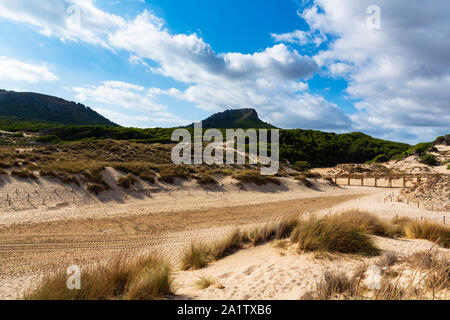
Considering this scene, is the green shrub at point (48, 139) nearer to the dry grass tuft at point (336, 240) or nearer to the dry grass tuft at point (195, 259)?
the dry grass tuft at point (195, 259)

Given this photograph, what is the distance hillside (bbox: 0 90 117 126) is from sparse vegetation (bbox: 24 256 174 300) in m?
114

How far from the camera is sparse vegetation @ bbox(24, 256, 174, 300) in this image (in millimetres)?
3461

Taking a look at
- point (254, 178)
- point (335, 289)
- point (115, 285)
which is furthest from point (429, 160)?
point (115, 285)

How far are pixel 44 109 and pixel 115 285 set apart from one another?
138092 millimetres

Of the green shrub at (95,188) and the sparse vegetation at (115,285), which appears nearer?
the sparse vegetation at (115,285)

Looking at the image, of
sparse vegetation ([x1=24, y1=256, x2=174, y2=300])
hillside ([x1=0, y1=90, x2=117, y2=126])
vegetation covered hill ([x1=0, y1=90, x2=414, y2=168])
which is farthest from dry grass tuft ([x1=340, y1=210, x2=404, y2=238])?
hillside ([x1=0, y1=90, x2=117, y2=126])

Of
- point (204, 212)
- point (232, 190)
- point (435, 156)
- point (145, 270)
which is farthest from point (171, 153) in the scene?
point (435, 156)

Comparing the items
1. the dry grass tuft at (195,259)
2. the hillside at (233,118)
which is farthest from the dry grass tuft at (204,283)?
the hillside at (233,118)

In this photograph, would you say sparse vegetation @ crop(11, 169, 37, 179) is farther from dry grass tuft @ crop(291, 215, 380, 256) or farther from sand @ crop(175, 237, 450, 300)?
dry grass tuft @ crop(291, 215, 380, 256)

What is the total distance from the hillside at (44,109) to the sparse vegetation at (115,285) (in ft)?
375

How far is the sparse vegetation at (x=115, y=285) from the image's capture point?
11.4ft

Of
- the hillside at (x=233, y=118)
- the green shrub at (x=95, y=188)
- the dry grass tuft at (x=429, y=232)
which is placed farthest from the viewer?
the hillside at (x=233, y=118)
